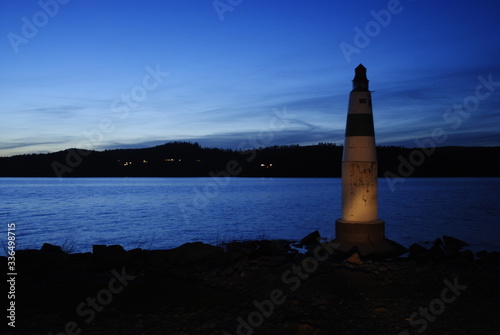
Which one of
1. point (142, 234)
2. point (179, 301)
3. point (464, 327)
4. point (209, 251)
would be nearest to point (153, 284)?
point (179, 301)

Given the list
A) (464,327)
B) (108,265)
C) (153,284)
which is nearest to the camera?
(464,327)

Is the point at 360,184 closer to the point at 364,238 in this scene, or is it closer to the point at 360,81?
the point at 364,238

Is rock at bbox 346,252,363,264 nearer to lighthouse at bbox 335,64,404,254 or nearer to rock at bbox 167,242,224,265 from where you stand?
lighthouse at bbox 335,64,404,254

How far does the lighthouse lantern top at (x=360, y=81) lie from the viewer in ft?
33.0

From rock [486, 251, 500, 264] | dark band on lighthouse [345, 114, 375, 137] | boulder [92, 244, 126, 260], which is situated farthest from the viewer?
rock [486, 251, 500, 264]

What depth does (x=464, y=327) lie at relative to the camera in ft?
17.4

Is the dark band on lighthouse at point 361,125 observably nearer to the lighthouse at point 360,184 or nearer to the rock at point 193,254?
the lighthouse at point 360,184

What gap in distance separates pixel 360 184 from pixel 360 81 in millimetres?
2185

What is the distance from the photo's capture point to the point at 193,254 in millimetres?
9312

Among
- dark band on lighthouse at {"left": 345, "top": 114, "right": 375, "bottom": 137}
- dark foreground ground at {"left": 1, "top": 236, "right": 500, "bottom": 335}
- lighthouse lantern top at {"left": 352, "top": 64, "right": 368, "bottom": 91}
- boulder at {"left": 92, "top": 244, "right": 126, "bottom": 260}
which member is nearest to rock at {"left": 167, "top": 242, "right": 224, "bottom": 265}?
dark foreground ground at {"left": 1, "top": 236, "right": 500, "bottom": 335}

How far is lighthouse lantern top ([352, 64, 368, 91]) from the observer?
10062mm

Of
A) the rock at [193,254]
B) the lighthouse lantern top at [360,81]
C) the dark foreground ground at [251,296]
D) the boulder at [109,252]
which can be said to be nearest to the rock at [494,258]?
the dark foreground ground at [251,296]

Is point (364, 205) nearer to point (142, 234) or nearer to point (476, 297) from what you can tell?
point (476, 297)

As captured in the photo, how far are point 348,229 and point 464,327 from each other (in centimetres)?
456
